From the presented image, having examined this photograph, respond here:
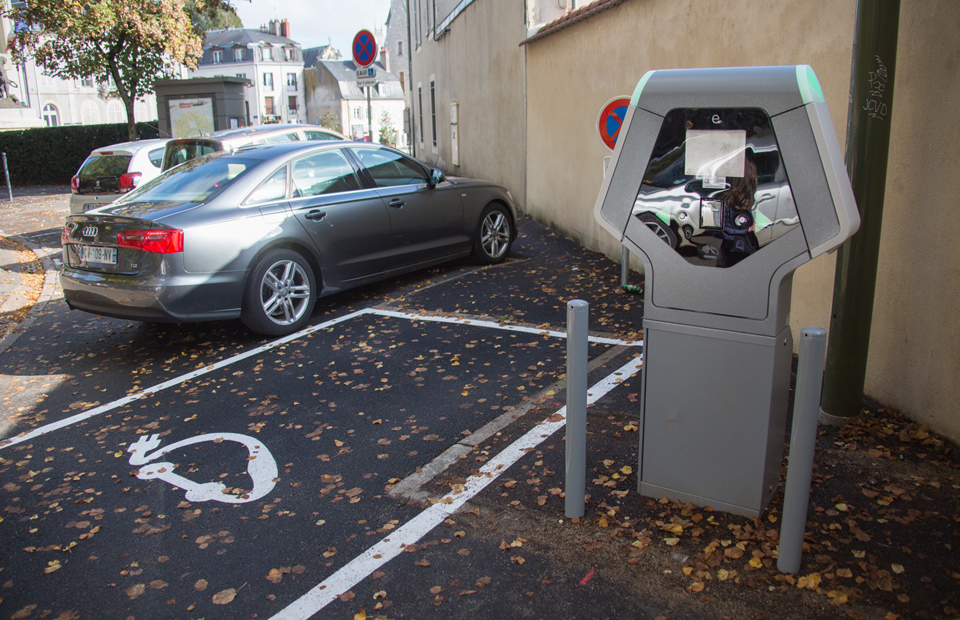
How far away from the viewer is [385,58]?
7769 centimetres

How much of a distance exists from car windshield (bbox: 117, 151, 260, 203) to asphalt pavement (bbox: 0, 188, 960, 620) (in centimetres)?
143

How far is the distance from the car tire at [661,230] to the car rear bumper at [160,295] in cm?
402

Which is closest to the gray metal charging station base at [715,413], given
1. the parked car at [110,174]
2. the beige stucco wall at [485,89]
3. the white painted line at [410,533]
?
the white painted line at [410,533]

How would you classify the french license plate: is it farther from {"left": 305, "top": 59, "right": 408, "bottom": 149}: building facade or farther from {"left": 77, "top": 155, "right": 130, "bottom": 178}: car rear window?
{"left": 305, "top": 59, "right": 408, "bottom": 149}: building facade

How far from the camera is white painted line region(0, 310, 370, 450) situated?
4691 millimetres

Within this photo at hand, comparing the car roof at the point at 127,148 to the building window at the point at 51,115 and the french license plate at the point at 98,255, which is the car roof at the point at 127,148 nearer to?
the french license plate at the point at 98,255

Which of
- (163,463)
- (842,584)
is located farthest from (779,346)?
(163,463)

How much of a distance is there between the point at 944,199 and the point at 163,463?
444 cm

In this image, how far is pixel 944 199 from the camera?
368 centimetres

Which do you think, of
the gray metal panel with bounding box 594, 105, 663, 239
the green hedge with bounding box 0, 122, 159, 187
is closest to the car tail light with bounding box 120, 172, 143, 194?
the gray metal panel with bounding box 594, 105, 663, 239

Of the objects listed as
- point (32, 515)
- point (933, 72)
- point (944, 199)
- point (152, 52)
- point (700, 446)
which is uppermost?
point (152, 52)

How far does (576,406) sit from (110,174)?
11663 millimetres

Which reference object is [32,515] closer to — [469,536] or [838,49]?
[469,536]

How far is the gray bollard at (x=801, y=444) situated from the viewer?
2.61 m
